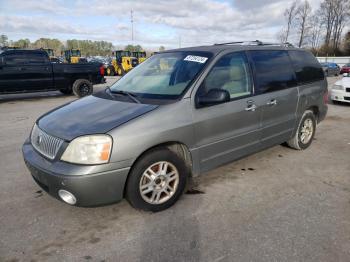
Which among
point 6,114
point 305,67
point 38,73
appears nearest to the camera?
point 305,67

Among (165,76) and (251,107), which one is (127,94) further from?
(251,107)

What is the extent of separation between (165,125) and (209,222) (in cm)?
107

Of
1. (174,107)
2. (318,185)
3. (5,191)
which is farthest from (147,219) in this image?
(318,185)

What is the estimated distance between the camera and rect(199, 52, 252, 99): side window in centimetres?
369

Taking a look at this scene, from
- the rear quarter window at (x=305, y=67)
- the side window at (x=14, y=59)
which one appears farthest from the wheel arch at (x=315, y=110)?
the side window at (x=14, y=59)

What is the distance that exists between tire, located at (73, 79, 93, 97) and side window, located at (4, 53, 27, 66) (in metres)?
2.01

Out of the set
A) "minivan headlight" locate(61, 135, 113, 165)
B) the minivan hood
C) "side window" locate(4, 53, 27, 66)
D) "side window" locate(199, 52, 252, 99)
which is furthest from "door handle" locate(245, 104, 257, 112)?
"side window" locate(4, 53, 27, 66)

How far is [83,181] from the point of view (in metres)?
2.82

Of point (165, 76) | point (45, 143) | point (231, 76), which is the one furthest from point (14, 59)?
point (231, 76)

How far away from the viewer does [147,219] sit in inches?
127

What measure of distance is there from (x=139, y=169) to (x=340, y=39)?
78.0 meters

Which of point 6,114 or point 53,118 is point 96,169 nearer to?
Result: point 53,118

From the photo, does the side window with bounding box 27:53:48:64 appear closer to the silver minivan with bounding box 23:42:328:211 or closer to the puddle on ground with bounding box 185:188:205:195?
the silver minivan with bounding box 23:42:328:211

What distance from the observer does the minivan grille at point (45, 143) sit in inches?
119
